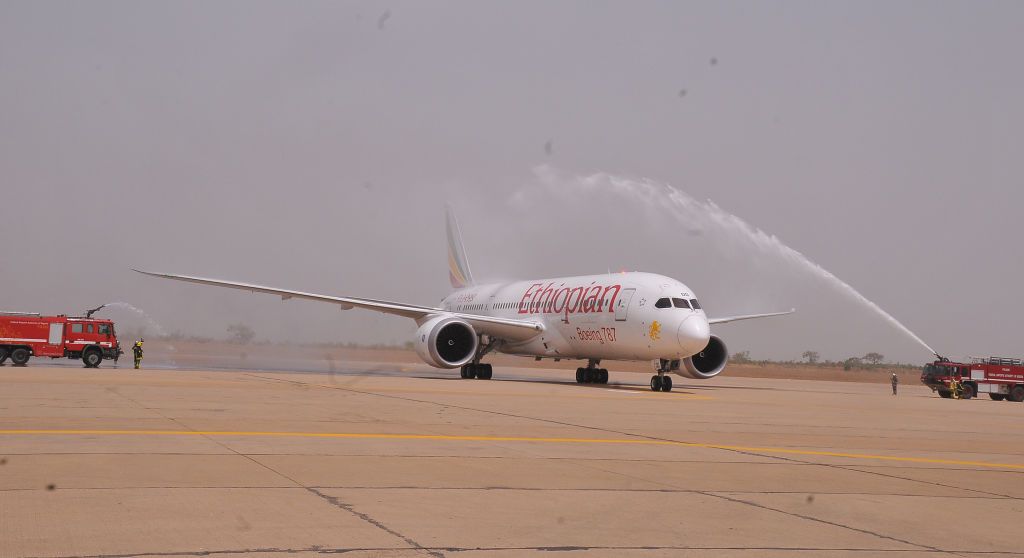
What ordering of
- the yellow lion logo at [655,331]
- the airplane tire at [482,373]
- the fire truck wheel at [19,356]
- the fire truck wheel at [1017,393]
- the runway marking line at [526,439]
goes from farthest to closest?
the fire truck wheel at [1017,393], the airplane tire at [482,373], the fire truck wheel at [19,356], the yellow lion logo at [655,331], the runway marking line at [526,439]

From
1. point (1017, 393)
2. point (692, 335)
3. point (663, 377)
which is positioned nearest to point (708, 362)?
point (663, 377)

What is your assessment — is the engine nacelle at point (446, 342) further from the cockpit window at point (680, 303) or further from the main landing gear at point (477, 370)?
the cockpit window at point (680, 303)

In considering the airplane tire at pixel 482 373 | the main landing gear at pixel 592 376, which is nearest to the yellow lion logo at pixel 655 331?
the main landing gear at pixel 592 376

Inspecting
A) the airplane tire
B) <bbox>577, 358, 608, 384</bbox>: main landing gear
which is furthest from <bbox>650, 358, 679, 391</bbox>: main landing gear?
the airplane tire

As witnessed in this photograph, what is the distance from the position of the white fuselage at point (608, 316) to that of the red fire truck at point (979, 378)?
1587cm

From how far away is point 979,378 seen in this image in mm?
41781

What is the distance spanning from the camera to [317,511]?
7871mm

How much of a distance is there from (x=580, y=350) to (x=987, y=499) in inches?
1005

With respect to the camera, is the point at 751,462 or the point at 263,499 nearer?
the point at 263,499

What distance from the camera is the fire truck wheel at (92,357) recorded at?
131ft

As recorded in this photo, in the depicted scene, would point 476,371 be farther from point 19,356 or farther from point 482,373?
point 19,356

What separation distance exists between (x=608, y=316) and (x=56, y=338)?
71.6 feet

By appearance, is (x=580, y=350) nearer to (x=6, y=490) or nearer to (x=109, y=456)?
(x=109, y=456)

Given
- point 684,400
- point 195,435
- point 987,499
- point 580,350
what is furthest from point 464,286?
point 987,499
